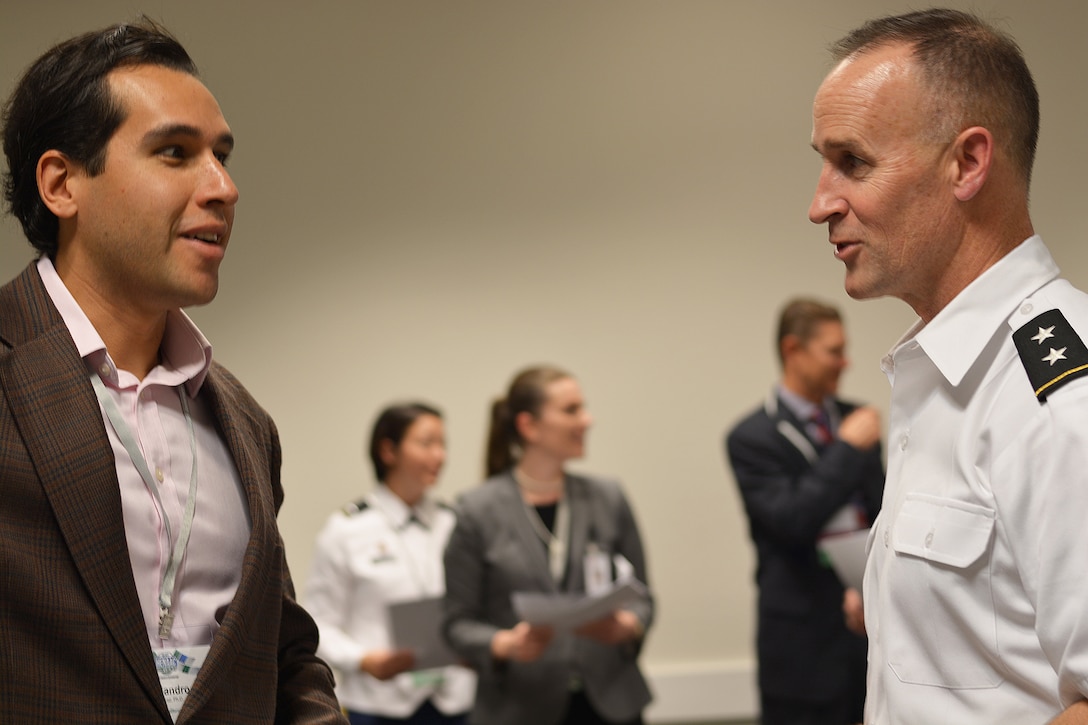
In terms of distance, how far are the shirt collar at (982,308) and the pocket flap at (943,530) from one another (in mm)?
169

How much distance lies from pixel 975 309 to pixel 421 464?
3.25m

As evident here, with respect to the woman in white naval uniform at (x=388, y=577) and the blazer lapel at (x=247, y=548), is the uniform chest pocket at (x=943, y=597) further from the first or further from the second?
the woman in white naval uniform at (x=388, y=577)

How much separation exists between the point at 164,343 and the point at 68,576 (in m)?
0.43

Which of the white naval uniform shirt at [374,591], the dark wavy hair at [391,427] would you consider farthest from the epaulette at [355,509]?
the dark wavy hair at [391,427]

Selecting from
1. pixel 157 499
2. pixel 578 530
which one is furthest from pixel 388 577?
pixel 157 499

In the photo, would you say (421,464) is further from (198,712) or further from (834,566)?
(198,712)

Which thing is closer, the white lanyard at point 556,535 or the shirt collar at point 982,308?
the shirt collar at point 982,308

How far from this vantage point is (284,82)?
232 inches

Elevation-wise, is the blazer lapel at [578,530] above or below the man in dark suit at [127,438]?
below

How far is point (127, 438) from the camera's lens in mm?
1428

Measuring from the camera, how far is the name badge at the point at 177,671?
136cm

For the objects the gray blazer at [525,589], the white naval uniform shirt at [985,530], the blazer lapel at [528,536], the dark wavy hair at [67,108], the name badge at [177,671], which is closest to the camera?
the white naval uniform shirt at [985,530]

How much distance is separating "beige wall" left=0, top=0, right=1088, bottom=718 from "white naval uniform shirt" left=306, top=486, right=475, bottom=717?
5.06ft

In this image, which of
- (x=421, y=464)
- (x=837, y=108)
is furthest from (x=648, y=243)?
(x=837, y=108)
